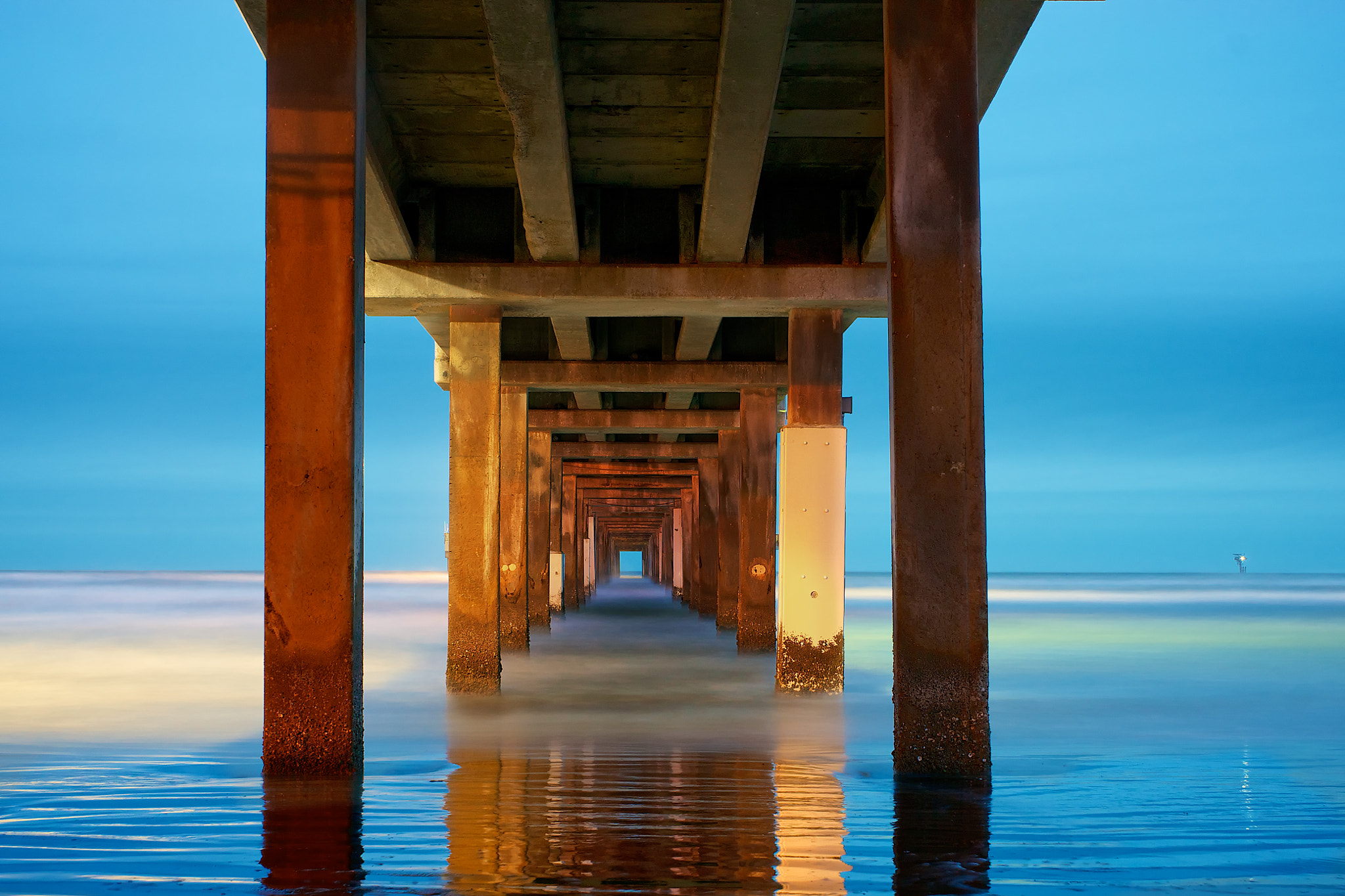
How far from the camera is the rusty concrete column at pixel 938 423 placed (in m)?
6.42

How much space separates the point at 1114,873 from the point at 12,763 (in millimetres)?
6900

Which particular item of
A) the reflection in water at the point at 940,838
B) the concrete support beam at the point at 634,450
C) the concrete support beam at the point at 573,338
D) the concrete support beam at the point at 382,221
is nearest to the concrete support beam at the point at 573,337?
the concrete support beam at the point at 573,338

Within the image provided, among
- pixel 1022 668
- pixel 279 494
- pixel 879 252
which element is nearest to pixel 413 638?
pixel 1022 668

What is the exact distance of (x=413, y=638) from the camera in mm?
21594

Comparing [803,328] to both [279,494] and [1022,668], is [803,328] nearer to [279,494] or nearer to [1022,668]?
[1022,668]

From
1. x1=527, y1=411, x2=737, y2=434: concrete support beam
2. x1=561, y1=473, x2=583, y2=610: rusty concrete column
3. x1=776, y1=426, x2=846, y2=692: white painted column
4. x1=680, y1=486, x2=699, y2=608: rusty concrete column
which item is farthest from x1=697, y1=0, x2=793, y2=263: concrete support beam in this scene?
x1=561, y1=473, x2=583, y2=610: rusty concrete column

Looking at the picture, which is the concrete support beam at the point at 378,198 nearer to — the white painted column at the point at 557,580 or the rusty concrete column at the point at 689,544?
the white painted column at the point at 557,580

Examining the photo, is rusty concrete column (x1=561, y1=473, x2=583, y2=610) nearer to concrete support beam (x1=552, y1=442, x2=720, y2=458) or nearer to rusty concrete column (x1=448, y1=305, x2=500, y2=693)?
concrete support beam (x1=552, y1=442, x2=720, y2=458)

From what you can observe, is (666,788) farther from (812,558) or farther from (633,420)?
(633,420)

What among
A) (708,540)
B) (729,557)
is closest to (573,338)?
(729,557)

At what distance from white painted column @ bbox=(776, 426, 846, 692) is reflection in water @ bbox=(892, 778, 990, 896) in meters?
5.90

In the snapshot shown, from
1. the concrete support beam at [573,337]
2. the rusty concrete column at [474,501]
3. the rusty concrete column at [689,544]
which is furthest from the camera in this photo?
the rusty concrete column at [689,544]

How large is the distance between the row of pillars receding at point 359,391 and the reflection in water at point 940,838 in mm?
265

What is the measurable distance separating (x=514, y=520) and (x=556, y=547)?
394 inches
